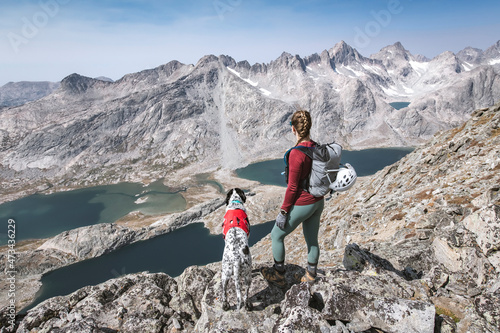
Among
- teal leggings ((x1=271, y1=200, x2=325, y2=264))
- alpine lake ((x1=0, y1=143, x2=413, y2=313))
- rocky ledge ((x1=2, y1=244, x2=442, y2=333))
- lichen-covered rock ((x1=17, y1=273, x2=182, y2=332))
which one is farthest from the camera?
alpine lake ((x1=0, y1=143, x2=413, y2=313))

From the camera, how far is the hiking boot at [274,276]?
9.13 meters

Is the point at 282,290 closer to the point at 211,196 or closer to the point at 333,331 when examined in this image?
the point at 333,331

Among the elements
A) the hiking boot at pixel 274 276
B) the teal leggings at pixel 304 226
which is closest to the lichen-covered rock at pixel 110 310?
the hiking boot at pixel 274 276

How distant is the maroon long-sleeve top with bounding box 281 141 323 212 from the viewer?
23.7ft

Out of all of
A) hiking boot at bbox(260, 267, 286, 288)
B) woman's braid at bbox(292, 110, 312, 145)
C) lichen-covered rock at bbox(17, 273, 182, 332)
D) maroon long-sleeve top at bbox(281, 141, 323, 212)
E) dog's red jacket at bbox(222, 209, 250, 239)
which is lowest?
lichen-covered rock at bbox(17, 273, 182, 332)

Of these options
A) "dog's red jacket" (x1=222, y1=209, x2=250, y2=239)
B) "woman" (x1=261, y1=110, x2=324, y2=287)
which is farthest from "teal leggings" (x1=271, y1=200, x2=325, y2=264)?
"dog's red jacket" (x1=222, y1=209, x2=250, y2=239)

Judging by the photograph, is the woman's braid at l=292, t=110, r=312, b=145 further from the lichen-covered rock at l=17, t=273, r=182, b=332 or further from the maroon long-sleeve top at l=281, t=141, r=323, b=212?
the lichen-covered rock at l=17, t=273, r=182, b=332

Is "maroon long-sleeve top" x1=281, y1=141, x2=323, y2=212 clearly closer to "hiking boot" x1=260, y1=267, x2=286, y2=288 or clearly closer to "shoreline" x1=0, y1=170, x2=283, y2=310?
"hiking boot" x1=260, y1=267, x2=286, y2=288

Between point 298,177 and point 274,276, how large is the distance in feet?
14.7

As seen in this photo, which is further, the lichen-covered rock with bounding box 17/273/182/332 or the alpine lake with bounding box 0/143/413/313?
the alpine lake with bounding box 0/143/413/313

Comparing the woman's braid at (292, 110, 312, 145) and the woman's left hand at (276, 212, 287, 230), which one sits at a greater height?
the woman's braid at (292, 110, 312, 145)

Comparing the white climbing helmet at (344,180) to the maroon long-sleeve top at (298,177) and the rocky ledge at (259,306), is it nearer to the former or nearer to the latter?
the maroon long-sleeve top at (298,177)

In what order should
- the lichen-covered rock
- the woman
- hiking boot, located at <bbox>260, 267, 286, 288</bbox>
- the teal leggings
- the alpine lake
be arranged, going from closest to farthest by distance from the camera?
the woman
the teal leggings
hiking boot, located at <bbox>260, 267, 286, 288</bbox>
the lichen-covered rock
the alpine lake

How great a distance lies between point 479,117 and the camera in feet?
112
